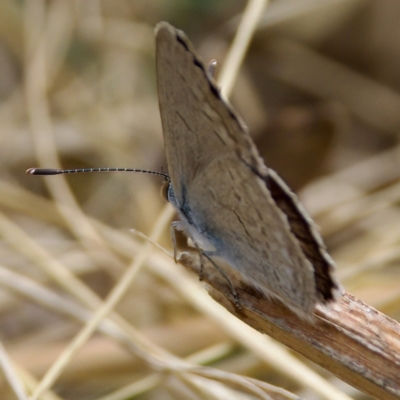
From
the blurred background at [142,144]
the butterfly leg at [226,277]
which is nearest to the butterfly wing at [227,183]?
the butterfly leg at [226,277]

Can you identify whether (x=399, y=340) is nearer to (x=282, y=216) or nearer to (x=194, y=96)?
(x=282, y=216)

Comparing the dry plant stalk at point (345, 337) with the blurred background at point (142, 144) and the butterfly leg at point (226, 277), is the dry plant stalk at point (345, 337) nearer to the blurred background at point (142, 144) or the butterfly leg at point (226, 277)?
the butterfly leg at point (226, 277)

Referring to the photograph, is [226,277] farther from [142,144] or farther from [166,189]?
[142,144]

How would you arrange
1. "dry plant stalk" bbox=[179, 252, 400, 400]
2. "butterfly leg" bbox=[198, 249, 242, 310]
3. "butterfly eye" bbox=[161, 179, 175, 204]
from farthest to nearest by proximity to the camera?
"butterfly eye" bbox=[161, 179, 175, 204] < "butterfly leg" bbox=[198, 249, 242, 310] < "dry plant stalk" bbox=[179, 252, 400, 400]

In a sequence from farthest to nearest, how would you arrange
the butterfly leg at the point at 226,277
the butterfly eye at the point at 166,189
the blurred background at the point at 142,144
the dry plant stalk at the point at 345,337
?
the blurred background at the point at 142,144
the butterfly eye at the point at 166,189
the butterfly leg at the point at 226,277
the dry plant stalk at the point at 345,337

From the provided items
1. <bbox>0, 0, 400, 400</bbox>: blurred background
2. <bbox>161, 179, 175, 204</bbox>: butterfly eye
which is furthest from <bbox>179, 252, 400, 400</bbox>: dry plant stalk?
<bbox>0, 0, 400, 400</bbox>: blurred background

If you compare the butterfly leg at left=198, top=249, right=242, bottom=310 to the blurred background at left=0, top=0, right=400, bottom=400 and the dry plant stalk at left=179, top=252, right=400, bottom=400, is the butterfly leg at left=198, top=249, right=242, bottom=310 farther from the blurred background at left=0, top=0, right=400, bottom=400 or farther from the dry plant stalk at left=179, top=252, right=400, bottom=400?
the blurred background at left=0, top=0, right=400, bottom=400

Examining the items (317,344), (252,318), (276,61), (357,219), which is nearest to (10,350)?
(252,318)
